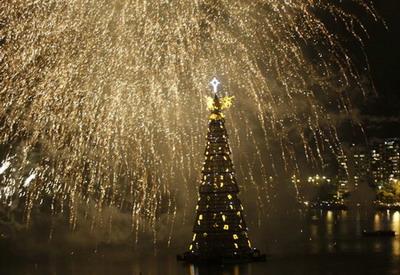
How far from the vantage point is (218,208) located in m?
31.0

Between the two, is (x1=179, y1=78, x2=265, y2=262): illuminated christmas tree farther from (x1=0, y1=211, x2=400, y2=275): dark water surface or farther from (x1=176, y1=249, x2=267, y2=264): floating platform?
(x1=0, y1=211, x2=400, y2=275): dark water surface

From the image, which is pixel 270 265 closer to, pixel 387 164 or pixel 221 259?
pixel 221 259

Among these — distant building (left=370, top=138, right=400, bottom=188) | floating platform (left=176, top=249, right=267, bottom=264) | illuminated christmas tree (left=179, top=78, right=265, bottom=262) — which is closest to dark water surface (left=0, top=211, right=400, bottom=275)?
floating platform (left=176, top=249, right=267, bottom=264)

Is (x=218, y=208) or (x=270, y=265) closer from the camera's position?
(x=218, y=208)

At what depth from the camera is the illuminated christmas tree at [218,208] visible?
102 feet

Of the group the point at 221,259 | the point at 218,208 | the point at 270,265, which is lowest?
the point at 270,265

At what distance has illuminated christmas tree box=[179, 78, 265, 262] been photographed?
3094cm

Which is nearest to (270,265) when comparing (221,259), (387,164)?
(221,259)

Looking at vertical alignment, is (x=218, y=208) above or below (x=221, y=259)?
above

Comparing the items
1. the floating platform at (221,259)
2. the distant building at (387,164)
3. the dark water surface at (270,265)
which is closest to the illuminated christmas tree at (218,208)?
the floating platform at (221,259)

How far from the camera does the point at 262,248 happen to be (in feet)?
162

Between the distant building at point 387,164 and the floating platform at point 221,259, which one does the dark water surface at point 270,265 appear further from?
the distant building at point 387,164

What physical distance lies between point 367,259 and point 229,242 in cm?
1599

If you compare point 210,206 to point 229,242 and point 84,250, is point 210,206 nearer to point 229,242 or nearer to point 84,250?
point 229,242
